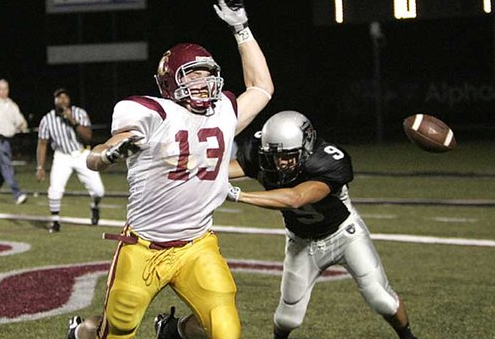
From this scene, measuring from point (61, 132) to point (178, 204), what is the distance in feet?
24.3

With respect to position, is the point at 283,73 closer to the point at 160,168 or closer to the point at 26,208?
the point at 26,208

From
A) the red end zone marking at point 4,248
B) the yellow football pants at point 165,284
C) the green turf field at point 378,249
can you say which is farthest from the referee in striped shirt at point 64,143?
the yellow football pants at point 165,284

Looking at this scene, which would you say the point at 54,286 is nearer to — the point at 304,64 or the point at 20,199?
the point at 20,199

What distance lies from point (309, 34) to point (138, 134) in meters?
35.6

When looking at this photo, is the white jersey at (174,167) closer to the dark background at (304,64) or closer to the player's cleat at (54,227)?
the player's cleat at (54,227)

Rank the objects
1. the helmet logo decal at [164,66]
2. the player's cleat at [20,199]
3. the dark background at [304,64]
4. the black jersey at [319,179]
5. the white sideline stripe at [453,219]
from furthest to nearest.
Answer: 1. the dark background at [304,64]
2. the player's cleat at [20,199]
3. the white sideline stripe at [453,219]
4. the black jersey at [319,179]
5. the helmet logo decal at [164,66]

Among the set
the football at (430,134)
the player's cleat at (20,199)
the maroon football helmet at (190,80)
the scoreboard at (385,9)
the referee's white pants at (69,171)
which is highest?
the scoreboard at (385,9)

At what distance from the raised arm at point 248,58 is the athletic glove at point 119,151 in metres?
0.98

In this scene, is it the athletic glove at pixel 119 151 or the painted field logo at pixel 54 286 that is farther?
the painted field logo at pixel 54 286

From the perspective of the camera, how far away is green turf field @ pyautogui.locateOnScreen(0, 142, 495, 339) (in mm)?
7302

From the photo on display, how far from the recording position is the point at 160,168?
5121 millimetres

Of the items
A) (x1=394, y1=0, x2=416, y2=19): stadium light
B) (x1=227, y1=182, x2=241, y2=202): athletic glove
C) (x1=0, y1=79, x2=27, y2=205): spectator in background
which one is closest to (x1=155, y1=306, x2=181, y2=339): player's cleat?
(x1=227, y1=182, x2=241, y2=202): athletic glove

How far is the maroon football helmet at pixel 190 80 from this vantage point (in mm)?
5156

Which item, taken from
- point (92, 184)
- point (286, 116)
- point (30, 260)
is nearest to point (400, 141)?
point (92, 184)
